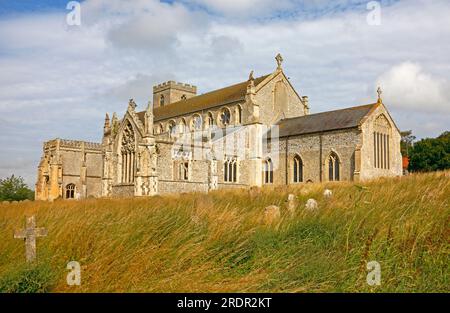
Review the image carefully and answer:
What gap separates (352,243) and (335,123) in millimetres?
27561

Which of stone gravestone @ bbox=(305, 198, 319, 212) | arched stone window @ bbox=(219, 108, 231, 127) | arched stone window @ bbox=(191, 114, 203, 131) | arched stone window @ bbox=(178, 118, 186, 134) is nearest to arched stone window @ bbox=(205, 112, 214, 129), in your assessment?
arched stone window @ bbox=(191, 114, 203, 131)

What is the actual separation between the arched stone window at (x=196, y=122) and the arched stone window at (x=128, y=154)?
37.3 feet

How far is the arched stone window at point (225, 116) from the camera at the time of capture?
42312 millimetres

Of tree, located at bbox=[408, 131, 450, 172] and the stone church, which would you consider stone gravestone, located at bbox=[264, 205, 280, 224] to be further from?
tree, located at bbox=[408, 131, 450, 172]

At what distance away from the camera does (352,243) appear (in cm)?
671

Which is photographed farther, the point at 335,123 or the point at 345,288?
the point at 335,123

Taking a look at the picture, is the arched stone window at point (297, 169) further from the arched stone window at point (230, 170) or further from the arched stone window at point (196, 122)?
the arched stone window at point (196, 122)

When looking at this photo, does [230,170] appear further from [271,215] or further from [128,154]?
[271,215]

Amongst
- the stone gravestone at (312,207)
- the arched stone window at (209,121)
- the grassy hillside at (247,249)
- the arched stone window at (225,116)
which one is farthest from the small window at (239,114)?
the grassy hillside at (247,249)

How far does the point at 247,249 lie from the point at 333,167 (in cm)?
2729

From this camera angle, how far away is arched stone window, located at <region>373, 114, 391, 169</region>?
3247cm

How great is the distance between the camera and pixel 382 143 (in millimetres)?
33156
